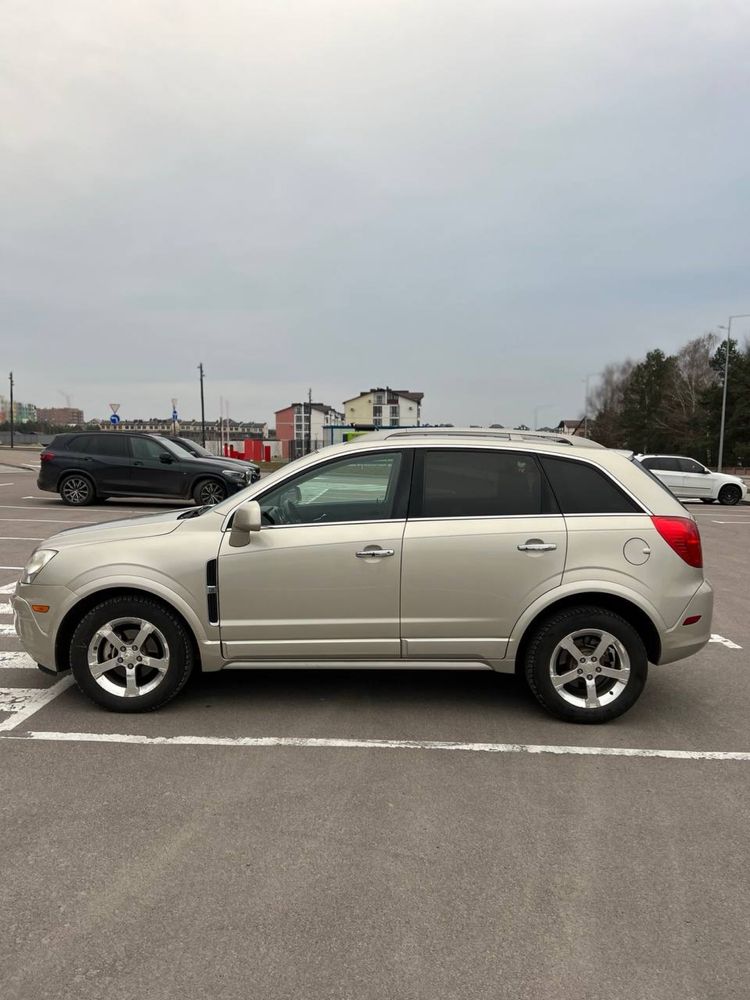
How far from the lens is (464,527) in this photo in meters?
4.22

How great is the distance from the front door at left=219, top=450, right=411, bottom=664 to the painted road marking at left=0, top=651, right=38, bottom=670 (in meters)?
1.96

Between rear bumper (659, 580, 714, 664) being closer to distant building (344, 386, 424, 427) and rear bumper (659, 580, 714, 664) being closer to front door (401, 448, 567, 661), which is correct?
front door (401, 448, 567, 661)

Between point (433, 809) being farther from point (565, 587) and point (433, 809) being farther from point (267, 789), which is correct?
point (565, 587)

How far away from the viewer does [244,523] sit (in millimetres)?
4039

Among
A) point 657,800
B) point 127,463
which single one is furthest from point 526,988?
point 127,463

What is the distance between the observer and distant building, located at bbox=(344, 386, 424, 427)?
370ft

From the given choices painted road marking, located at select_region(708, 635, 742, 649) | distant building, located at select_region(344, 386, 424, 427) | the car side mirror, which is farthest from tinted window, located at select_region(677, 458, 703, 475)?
distant building, located at select_region(344, 386, 424, 427)

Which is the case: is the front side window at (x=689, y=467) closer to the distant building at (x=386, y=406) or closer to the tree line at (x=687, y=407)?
the tree line at (x=687, y=407)

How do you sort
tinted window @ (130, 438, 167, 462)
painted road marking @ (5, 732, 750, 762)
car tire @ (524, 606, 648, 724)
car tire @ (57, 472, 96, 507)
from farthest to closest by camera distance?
car tire @ (57, 472, 96, 507) < tinted window @ (130, 438, 167, 462) < car tire @ (524, 606, 648, 724) < painted road marking @ (5, 732, 750, 762)

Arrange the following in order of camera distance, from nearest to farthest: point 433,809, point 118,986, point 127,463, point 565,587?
point 118,986 → point 433,809 → point 565,587 → point 127,463

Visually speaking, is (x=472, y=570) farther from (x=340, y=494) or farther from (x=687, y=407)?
(x=687, y=407)

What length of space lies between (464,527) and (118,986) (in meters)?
2.76

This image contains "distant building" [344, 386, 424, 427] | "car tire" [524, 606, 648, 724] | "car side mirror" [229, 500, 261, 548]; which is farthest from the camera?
"distant building" [344, 386, 424, 427]

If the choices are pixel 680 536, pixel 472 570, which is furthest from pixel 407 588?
pixel 680 536
